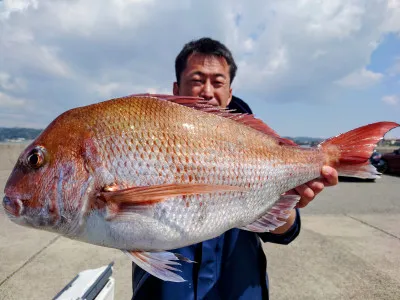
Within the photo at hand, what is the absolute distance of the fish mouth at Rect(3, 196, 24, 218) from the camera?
1.14m

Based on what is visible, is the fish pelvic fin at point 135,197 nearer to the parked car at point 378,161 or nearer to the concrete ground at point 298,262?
the concrete ground at point 298,262

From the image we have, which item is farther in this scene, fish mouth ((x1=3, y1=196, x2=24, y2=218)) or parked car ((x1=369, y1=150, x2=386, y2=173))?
parked car ((x1=369, y1=150, x2=386, y2=173))

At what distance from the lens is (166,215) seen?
1200mm

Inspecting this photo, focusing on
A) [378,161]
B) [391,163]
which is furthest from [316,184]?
[391,163]

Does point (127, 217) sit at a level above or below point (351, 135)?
below

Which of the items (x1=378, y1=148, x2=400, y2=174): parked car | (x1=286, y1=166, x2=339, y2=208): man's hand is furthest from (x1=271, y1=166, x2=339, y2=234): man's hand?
(x1=378, y1=148, x2=400, y2=174): parked car

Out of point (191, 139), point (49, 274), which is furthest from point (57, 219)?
point (49, 274)

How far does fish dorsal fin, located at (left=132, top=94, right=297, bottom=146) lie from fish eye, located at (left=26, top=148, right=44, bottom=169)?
1.42 feet

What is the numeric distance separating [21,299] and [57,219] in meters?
2.73

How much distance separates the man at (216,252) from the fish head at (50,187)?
92 centimetres

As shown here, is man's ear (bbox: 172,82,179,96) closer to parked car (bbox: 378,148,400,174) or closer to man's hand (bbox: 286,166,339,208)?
man's hand (bbox: 286,166,339,208)

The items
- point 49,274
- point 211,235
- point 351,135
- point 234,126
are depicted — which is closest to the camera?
point 211,235

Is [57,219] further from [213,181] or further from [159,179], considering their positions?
[213,181]

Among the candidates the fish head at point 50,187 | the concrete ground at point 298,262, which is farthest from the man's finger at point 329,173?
the concrete ground at point 298,262
